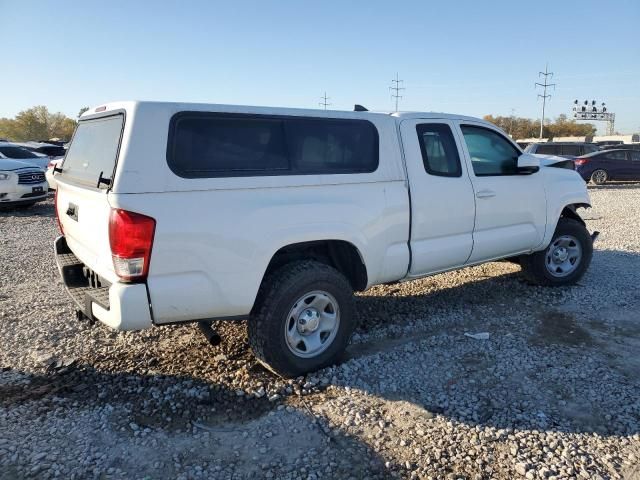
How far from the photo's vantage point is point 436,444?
292 centimetres

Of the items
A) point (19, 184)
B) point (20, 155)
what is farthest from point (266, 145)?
point (20, 155)

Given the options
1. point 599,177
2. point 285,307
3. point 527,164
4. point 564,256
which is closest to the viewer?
point 285,307

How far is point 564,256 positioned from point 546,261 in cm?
32

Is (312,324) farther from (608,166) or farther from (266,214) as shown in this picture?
(608,166)

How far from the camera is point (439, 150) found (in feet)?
15.0

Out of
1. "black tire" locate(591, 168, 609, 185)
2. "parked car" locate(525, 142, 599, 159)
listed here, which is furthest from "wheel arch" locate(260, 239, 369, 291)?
"black tire" locate(591, 168, 609, 185)

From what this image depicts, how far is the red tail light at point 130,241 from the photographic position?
114 inches

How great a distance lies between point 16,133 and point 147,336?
3186 inches

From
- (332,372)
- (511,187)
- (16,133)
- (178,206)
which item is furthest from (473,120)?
(16,133)

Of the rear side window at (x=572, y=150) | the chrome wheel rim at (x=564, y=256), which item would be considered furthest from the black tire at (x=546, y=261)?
the rear side window at (x=572, y=150)

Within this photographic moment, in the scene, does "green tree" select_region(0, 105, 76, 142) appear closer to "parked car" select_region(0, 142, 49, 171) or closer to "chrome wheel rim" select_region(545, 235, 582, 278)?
"parked car" select_region(0, 142, 49, 171)

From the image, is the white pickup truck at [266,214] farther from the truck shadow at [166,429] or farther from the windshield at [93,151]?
the truck shadow at [166,429]

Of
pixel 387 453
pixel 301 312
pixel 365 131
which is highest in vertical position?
pixel 365 131

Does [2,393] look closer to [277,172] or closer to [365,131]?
[277,172]
